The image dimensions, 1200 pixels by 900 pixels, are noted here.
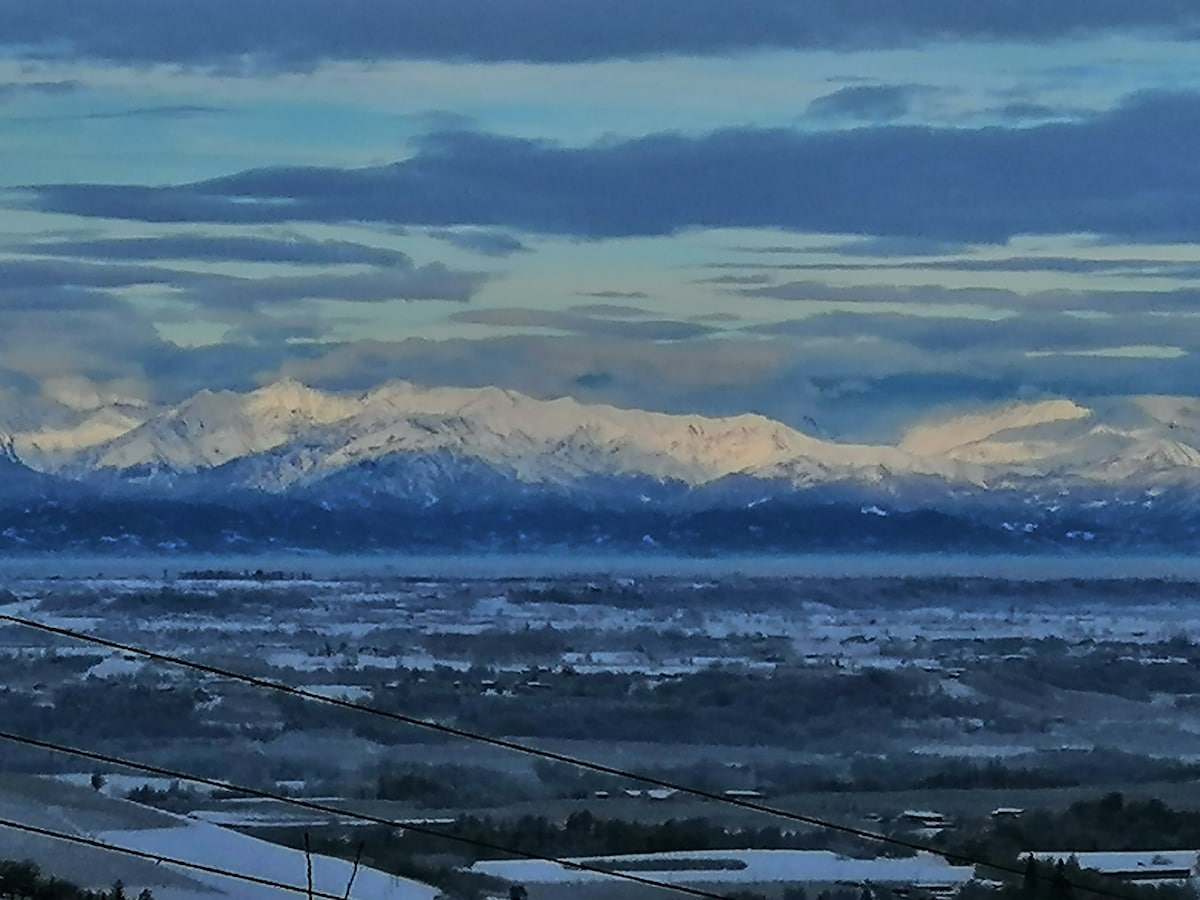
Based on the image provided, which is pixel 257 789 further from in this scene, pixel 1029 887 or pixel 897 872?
pixel 1029 887

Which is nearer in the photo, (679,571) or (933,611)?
(933,611)

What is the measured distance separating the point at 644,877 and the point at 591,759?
23.3ft

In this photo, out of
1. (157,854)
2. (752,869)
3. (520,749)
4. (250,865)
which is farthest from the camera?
(752,869)

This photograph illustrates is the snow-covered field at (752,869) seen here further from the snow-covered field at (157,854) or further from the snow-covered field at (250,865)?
the snow-covered field at (157,854)

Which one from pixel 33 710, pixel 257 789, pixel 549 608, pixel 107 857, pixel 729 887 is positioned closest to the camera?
pixel 107 857

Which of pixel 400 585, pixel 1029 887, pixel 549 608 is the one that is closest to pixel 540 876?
pixel 1029 887

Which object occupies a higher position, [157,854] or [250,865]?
[157,854]

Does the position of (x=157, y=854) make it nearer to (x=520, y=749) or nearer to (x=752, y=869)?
(x=752, y=869)

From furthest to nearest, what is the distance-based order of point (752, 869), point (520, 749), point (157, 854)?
point (752, 869) → point (157, 854) → point (520, 749)

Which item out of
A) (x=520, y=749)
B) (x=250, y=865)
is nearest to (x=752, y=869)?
(x=250, y=865)

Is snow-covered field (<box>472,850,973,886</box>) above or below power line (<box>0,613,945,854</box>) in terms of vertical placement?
below

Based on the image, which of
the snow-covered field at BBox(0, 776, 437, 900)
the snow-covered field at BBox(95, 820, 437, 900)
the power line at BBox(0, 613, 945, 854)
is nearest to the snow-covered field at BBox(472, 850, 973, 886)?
the power line at BBox(0, 613, 945, 854)

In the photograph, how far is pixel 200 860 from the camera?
608 inches

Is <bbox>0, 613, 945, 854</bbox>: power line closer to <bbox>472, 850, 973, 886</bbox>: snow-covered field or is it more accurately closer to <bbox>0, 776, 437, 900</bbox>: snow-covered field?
<bbox>472, 850, 973, 886</bbox>: snow-covered field
